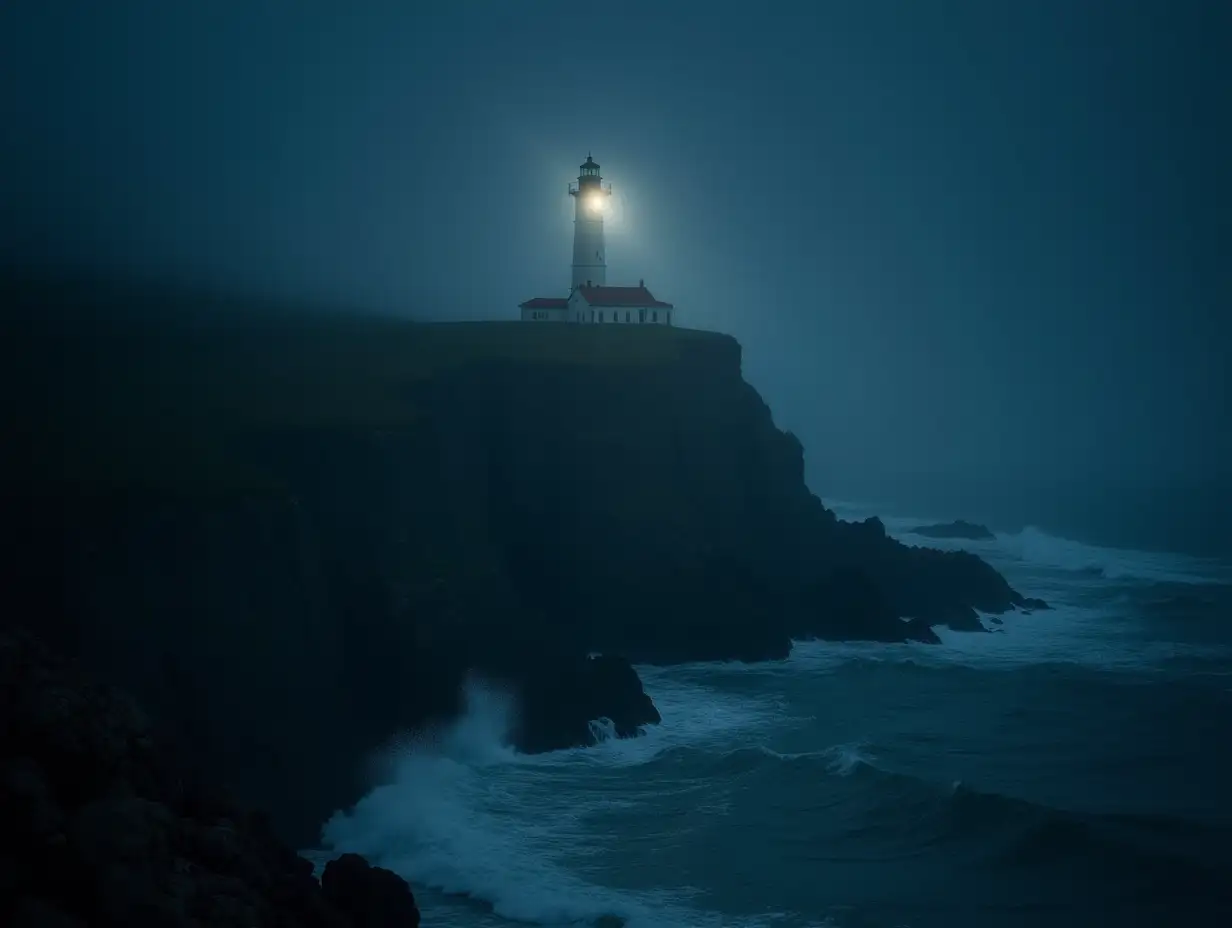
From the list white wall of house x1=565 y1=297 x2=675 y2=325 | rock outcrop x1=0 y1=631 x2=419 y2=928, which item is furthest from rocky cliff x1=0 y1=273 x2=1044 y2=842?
rock outcrop x1=0 y1=631 x2=419 y2=928

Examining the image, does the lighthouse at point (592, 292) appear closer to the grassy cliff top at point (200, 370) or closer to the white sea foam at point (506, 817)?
the grassy cliff top at point (200, 370)

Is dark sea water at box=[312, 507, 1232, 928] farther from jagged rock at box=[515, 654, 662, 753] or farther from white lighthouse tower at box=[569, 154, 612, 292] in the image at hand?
white lighthouse tower at box=[569, 154, 612, 292]

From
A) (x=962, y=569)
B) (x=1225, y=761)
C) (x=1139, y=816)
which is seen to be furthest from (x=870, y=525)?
(x=1139, y=816)

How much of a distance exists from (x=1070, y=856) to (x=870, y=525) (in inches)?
1225

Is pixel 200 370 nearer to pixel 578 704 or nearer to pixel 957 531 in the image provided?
pixel 578 704

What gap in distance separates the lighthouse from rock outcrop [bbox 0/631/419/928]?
42497mm

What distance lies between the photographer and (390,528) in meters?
34.5

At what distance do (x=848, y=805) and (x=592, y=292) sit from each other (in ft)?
127

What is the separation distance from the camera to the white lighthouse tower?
6938 centimetres

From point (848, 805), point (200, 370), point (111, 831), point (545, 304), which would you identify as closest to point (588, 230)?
point (545, 304)

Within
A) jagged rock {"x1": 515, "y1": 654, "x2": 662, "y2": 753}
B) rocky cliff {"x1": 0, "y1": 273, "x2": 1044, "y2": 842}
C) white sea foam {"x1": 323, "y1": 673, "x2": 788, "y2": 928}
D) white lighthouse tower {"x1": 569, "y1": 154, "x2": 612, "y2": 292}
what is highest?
white lighthouse tower {"x1": 569, "y1": 154, "x2": 612, "y2": 292}

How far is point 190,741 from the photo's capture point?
24.2 m

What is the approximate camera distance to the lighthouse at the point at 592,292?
202 feet

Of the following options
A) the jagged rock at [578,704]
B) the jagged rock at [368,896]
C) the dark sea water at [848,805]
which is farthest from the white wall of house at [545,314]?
the jagged rock at [368,896]
